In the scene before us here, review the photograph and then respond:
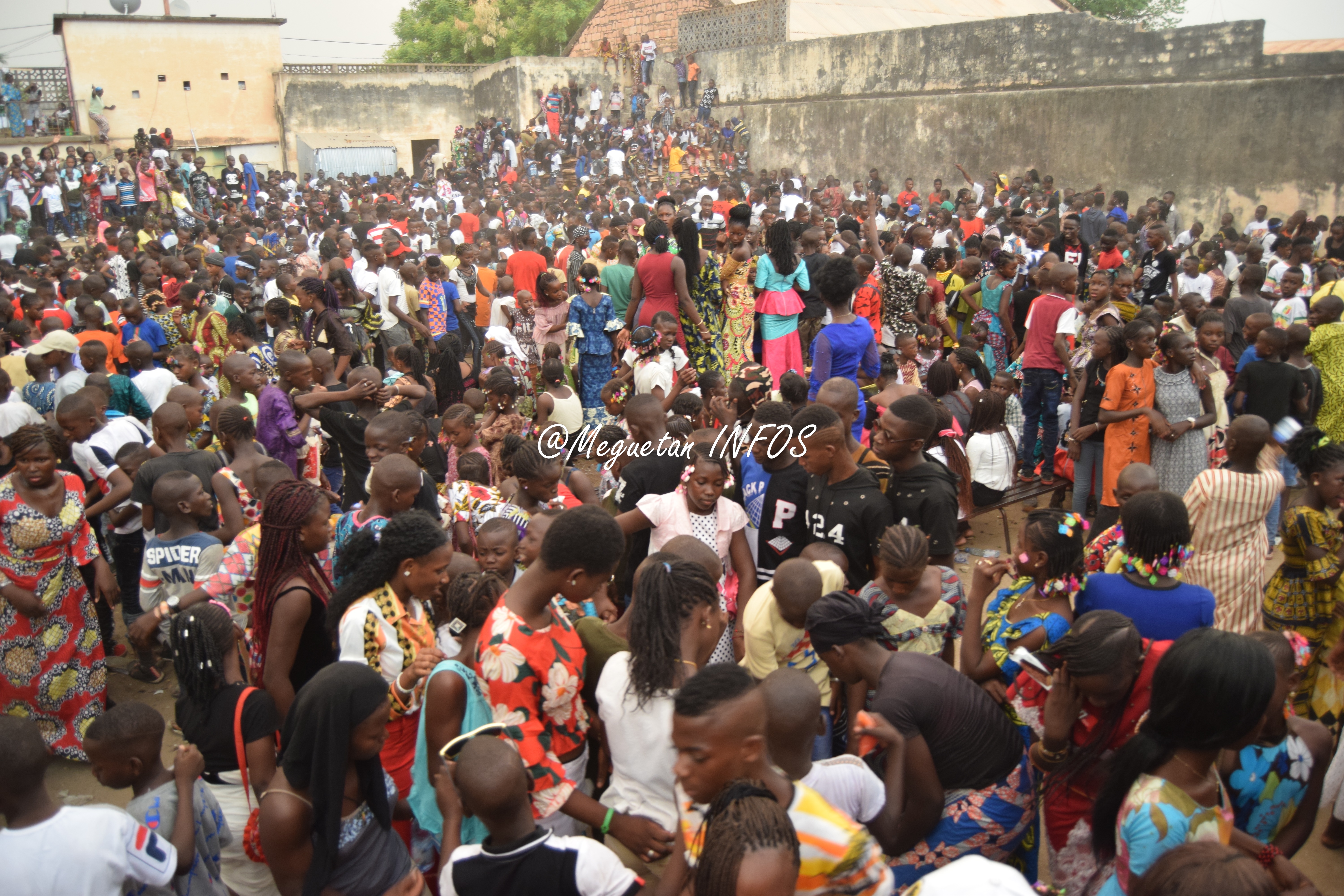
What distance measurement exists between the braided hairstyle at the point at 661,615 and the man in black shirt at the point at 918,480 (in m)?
1.33

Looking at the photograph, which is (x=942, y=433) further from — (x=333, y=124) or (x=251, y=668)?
(x=333, y=124)

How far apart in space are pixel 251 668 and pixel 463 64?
3127 centimetres

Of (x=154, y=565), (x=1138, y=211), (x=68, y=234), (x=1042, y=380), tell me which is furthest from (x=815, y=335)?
(x=68, y=234)

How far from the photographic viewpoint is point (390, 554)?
2975 mm

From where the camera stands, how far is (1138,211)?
13969 mm

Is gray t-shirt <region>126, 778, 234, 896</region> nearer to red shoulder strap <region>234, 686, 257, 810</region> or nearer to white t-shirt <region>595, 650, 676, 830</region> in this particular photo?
red shoulder strap <region>234, 686, 257, 810</region>

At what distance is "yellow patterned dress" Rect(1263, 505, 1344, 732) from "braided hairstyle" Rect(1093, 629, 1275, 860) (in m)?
2.05

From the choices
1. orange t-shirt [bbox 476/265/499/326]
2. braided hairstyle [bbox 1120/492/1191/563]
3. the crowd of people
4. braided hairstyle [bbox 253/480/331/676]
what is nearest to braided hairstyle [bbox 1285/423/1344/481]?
the crowd of people

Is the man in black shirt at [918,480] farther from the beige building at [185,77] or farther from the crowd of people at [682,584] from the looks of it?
the beige building at [185,77]

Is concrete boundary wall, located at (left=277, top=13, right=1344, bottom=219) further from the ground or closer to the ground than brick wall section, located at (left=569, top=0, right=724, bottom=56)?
closer to the ground

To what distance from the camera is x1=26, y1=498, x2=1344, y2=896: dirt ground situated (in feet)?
11.6

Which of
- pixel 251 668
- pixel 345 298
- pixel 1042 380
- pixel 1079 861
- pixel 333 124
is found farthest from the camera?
pixel 333 124

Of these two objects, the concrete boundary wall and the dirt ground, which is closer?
the dirt ground

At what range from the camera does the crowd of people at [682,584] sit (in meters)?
2.22
